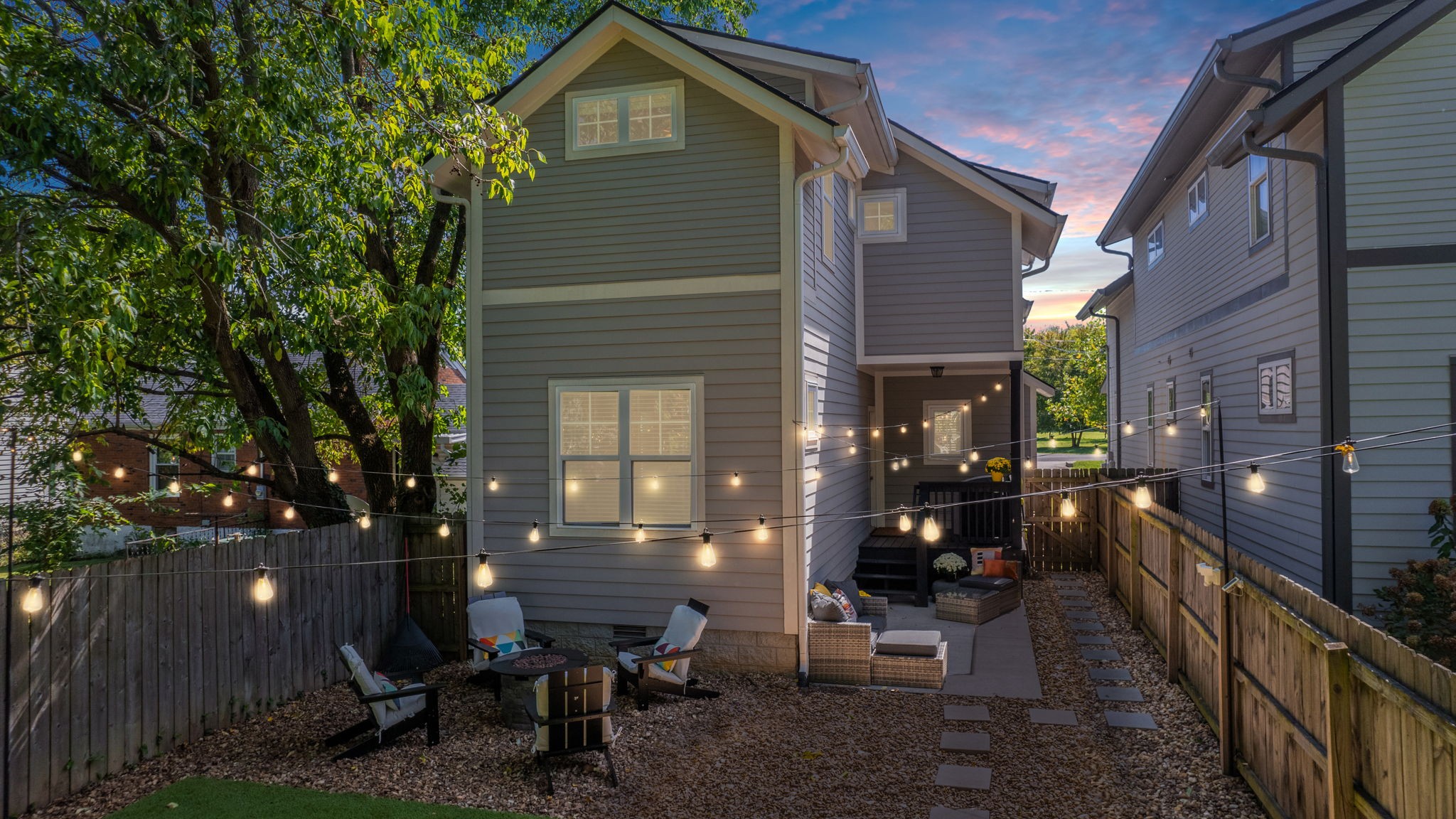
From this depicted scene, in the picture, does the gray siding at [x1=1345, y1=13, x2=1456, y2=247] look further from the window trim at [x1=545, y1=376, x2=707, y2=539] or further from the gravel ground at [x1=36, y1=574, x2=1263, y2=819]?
the window trim at [x1=545, y1=376, x2=707, y2=539]

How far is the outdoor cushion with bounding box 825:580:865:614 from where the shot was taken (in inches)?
398

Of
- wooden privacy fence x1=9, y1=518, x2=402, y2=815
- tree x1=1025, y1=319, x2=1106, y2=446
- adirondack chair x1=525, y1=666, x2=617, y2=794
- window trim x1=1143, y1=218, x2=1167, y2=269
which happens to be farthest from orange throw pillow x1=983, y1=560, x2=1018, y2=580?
tree x1=1025, y1=319, x2=1106, y2=446

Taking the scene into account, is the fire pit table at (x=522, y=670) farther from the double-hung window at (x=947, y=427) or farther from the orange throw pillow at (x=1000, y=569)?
the double-hung window at (x=947, y=427)

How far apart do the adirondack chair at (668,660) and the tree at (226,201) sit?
4.40 metres

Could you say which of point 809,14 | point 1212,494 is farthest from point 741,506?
point 809,14

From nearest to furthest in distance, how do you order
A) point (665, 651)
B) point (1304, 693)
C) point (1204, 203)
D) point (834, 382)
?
point (1304, 693), point (665, 651), point (834, 382), point (1204, 203)

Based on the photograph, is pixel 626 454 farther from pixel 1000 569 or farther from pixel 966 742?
pixel 1000 569

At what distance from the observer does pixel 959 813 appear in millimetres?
5746

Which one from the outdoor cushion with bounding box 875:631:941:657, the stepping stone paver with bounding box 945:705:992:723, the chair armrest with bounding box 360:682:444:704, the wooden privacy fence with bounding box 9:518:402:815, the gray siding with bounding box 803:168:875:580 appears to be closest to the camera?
the wooden privacy fence with bounding box 9:518:402:815

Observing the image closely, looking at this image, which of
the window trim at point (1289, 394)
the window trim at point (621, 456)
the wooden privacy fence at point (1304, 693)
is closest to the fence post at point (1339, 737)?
the wooden privacy fence at point (1304, 693)

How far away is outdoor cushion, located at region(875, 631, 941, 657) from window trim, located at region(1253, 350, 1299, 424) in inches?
181

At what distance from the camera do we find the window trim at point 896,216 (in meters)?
12.4

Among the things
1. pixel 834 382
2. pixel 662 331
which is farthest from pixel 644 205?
pixel 834 382

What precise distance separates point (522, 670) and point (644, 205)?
16.7ft
